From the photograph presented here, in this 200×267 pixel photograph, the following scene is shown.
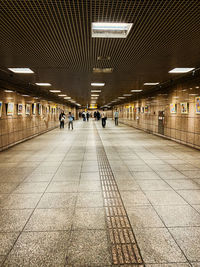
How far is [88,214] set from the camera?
2900 mm

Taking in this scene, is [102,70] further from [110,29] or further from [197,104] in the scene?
[197,104]

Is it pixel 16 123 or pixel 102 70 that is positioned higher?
pixel 102 70

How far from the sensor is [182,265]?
76.2 inches

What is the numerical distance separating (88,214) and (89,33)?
3269mm

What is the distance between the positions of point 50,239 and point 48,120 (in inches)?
613

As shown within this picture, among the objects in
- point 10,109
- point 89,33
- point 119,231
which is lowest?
point 119,231

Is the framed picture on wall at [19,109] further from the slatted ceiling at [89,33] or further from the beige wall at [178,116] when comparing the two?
the beige wall at [178,116]

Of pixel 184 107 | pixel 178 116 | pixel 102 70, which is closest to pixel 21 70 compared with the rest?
pixel 102 70

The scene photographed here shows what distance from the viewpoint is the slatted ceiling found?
9.28ft

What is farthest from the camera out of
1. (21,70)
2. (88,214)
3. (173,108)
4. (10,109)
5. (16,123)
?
(173,108)

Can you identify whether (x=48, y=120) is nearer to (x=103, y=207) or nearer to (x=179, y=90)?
(x=179, y=90)

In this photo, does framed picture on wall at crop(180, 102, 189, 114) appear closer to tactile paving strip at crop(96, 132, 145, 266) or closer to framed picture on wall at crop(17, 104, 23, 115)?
tactile paving strip at crop(96, 132, 145, 266)

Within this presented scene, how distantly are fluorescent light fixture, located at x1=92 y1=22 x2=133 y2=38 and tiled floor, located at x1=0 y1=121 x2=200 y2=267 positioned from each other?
3083mm

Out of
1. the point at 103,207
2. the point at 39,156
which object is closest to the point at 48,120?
the point at 39,156
